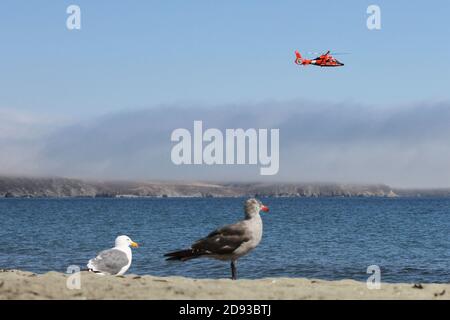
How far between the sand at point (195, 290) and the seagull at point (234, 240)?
885 mm

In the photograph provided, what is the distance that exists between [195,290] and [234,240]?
104 inches

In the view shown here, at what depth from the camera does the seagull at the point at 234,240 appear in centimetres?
1575

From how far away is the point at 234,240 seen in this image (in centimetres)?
1578

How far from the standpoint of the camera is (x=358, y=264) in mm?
45844

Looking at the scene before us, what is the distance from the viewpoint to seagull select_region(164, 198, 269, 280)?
1575 cm

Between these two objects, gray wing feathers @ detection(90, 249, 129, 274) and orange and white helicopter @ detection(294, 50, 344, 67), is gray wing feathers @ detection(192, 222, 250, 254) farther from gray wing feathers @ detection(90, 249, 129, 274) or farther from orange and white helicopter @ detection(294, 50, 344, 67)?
orange and white helicopter @ detection(294, 50, 344, 67)

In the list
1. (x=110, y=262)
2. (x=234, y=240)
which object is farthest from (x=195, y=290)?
(x=110, y=262)

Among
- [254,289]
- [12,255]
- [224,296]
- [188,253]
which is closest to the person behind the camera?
[224,296]

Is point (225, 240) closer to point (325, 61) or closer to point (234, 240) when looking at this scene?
point (234, 240)
